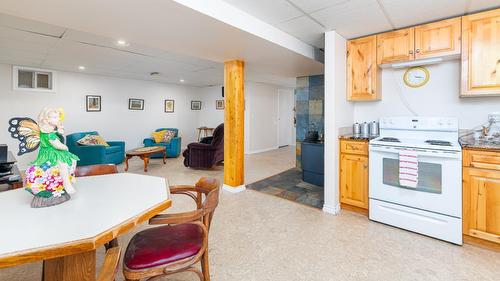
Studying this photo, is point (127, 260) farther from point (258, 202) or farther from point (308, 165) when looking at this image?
point (308, 165)

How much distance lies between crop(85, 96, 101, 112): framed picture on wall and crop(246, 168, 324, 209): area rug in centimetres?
483

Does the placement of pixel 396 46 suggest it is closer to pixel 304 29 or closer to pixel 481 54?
pixel 481 54

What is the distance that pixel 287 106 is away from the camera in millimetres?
8898

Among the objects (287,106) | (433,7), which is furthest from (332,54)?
(287,106)

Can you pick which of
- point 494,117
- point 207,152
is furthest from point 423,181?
point 207,152

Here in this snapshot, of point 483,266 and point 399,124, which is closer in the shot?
point 483,266

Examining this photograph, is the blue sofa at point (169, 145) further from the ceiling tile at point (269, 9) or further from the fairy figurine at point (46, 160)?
the fairy figurine at point (46, 160)

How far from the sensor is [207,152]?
530 cm

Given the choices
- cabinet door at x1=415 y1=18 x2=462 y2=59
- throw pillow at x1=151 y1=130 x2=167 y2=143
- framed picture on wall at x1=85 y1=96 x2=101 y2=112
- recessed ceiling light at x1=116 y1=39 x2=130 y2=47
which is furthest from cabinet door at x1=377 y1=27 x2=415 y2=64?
framed picture on wall at x1=85 y1=96 x2=101 y2=112

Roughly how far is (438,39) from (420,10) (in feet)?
1.40

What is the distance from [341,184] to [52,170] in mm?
2940

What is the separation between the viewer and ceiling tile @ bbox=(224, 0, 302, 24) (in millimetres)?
2297

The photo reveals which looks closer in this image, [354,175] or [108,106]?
[354,175]

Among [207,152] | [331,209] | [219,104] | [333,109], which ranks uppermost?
[219,104]
